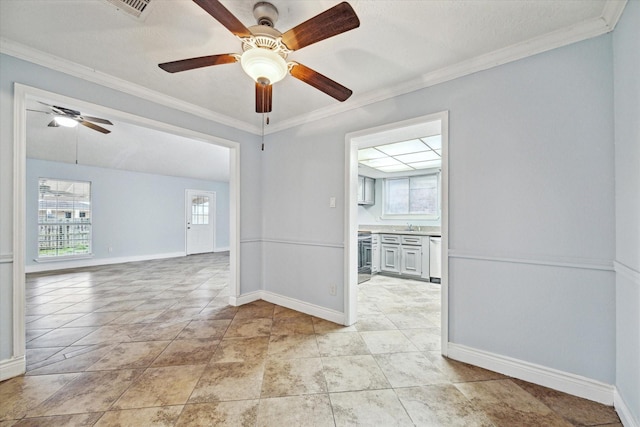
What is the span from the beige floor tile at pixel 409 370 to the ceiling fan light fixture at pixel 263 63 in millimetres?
2247

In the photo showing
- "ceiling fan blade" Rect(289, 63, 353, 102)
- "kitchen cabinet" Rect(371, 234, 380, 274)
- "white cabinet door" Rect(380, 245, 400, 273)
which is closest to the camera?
"ceiling fan blade" Rect(289, 63, 353, 102)

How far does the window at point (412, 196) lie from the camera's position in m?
5.34

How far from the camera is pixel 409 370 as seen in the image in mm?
1983

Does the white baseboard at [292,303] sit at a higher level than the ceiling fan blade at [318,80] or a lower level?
lower

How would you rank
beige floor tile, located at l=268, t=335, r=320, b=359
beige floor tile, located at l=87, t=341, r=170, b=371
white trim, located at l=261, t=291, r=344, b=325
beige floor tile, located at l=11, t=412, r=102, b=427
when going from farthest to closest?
white trim, located at l=261, t=291, r=344, b=325 < beige floor tile, located at l=268, t=335, r=320, b=359 < beige floor tile, located at l=87, t=341, r=170, b=371 < beige floor tile, located at l=11, t=412, r=102, b=427

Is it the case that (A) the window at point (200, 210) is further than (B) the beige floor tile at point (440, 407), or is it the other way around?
(A) the window at point (200, 210)

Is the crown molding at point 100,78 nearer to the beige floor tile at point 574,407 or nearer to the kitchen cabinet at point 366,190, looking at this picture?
the kitchen cabinet at point 366,190

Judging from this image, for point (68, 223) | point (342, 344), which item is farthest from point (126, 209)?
point (342, 344)

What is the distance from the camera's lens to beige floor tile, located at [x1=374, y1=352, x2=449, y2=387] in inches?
72.7

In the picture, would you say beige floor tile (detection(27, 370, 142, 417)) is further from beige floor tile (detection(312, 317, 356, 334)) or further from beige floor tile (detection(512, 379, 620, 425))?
beige floor tile (detection(512, 379, 620, 425))

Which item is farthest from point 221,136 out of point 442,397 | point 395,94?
point 442,397

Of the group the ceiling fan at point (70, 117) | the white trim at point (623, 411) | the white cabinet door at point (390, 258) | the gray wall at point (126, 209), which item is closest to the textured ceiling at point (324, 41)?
the ceiling fan at point (70, 117)

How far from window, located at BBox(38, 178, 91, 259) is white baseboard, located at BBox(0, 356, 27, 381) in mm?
4996

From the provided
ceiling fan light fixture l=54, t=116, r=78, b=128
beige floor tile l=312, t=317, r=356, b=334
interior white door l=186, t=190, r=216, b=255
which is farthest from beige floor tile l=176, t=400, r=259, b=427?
interior white door l=186, t=190, r=216, b=255
